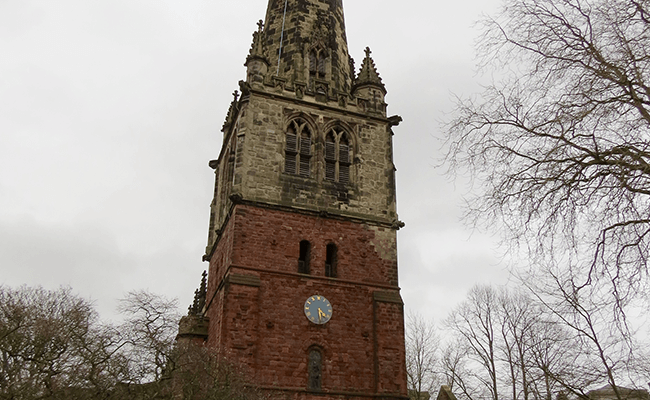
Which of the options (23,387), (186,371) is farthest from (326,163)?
(23,387)

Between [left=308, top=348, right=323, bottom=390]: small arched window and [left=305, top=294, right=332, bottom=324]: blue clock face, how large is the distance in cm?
105

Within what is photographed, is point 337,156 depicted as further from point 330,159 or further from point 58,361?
point 58,361

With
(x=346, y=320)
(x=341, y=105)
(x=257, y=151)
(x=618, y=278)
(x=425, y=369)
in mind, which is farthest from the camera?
(x=425, y=369)

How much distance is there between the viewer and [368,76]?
92.2 ft

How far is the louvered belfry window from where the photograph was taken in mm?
24461

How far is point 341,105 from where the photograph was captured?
26.5 metres

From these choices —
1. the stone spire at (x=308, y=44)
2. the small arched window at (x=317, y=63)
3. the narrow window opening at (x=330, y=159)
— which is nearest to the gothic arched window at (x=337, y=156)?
the narrow window opening at (x=330, y=159)

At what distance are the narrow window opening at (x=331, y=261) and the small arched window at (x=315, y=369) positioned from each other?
3094mm

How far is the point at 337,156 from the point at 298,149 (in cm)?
163

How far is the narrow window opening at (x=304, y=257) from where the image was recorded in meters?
22.9

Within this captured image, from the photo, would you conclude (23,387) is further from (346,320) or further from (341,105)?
(341,105)

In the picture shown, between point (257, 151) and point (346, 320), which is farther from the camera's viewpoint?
point (257, 151)

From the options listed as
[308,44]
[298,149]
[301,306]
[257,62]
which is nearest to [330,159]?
[298,149]

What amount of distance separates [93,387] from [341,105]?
15632mm
